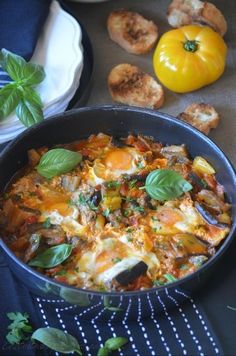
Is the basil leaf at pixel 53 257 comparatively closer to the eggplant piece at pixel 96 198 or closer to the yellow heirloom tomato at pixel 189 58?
the eggplant piece at pixel 96 198

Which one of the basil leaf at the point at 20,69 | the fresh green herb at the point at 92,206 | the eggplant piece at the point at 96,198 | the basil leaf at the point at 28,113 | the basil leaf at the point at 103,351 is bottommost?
the basil leaf at the point at 103,351

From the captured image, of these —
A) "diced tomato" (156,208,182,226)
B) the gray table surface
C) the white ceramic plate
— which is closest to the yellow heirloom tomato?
the gray table surface

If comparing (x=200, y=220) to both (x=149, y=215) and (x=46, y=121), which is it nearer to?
(x=149, y=215)

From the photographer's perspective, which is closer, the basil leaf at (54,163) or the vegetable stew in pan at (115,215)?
the vegetable stew in pan at (115,215)

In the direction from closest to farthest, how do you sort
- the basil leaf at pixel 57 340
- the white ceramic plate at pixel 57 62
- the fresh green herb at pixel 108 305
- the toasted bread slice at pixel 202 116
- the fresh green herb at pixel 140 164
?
1. the fresh green herb at pixel 108 305
2. the basil leaf at pixel 57 340
3. the fresh green herb at pixel 140 164
4. the white ceramic plate at pixel 57 62
5. the toasted bread slice at pixel 202 116

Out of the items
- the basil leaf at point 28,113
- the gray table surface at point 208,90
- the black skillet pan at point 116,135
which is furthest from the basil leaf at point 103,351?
the basil leaf at point 28,113

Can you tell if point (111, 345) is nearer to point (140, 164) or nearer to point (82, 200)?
point (82, 200)

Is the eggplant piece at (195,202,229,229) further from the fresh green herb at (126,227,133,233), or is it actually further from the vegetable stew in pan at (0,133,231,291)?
the fresh green herb at (126,227,133,233)
